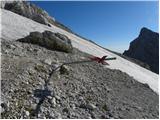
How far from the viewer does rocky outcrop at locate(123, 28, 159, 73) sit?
126m

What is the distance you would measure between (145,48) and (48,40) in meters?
105

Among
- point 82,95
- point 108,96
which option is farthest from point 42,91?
point 108,96

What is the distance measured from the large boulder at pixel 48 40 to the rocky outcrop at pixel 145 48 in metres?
96.9

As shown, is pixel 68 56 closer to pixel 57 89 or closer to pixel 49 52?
pixel 49 52

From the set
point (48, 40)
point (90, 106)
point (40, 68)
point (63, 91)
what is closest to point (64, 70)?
point (40, 68)

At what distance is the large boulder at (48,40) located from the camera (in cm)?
2839

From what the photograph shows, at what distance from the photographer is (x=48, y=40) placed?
2902cm

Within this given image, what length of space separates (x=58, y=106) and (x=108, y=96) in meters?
4.51

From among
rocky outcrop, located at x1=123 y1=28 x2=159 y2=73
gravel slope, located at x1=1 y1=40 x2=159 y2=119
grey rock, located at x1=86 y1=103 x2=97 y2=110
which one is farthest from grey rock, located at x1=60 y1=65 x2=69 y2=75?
rocky outcrop, located at x1=123 y1=28 x2=159 y2=73

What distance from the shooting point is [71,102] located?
57.7ft

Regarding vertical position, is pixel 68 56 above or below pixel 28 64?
above

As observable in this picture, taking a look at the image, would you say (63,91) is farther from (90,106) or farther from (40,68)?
(40,68)

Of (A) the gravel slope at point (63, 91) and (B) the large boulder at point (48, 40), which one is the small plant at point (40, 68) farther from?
(B) the large boulder at point (48, 40)

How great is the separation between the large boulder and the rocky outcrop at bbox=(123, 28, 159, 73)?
96.9 m
